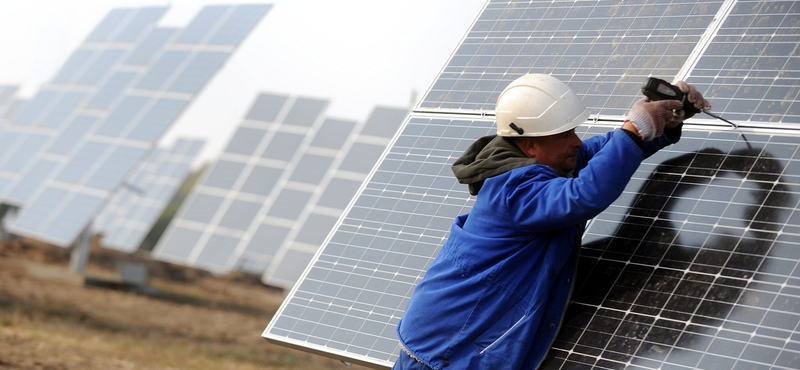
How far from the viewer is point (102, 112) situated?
2028 cm

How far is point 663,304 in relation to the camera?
2957 mm

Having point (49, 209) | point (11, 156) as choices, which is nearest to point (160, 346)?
point (49, 209)

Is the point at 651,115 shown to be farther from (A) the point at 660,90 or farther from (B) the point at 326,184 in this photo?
(B) the point at 326,184

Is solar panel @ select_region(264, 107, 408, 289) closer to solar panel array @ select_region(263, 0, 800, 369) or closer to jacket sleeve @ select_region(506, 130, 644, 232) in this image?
solar panel array @ select_region(263, 0, 800, 369)

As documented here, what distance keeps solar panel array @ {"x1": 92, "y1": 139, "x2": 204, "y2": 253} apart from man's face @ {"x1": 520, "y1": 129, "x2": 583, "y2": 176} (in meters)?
18.0

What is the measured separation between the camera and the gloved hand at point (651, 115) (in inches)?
112

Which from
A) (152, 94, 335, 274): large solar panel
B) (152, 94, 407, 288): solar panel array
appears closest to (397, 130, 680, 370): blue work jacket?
(152, 94, 407, 288): solar panel array

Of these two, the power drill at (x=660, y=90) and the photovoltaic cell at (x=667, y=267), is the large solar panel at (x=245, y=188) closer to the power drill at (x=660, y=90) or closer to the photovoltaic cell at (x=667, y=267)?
the photovoltaic cell at (x=667, y=267)

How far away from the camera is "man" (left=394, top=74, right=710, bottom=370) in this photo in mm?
2902

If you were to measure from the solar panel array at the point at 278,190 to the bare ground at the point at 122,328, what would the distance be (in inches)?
68.9

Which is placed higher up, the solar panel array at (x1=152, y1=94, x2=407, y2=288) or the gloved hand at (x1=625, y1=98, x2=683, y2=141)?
the gloved hand at (x1=625, y1=98, x2=683, y2=141)

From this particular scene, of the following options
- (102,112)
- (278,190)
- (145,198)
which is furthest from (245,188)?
(145,198)

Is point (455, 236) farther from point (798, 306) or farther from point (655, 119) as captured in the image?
point (798, 306)

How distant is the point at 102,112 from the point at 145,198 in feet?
15.3
